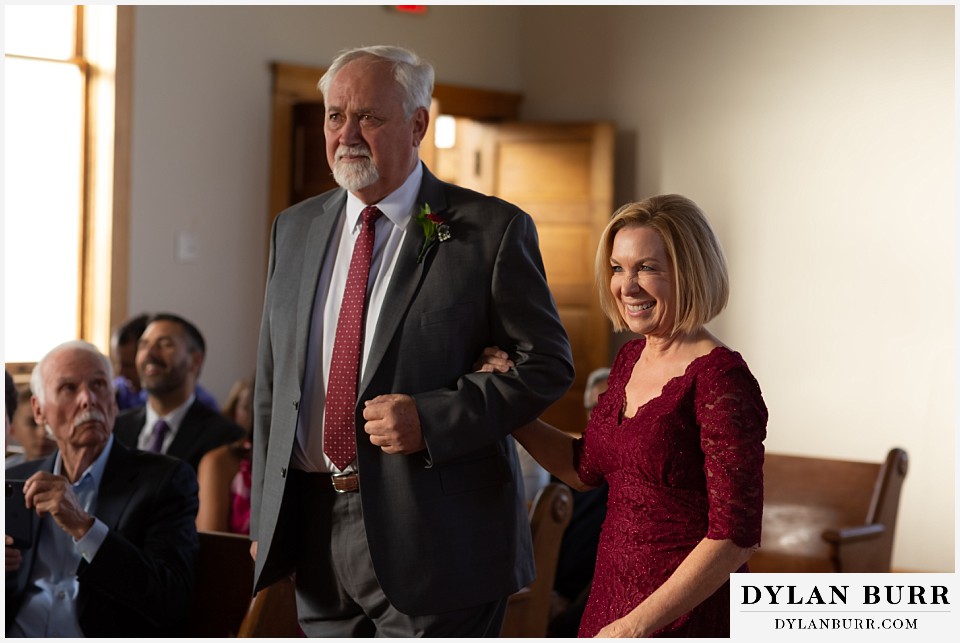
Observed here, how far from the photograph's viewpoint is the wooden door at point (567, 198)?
765 centimetres

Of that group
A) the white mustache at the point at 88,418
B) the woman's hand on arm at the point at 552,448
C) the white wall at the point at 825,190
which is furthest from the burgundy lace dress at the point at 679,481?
the white wall at the point at 825,190

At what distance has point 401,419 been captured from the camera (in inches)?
83.8

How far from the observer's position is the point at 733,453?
70.3 inches

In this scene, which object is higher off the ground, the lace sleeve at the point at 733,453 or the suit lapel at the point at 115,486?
the lace sleeve at the point at 733,453

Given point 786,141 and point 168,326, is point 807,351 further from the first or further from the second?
point 168,326

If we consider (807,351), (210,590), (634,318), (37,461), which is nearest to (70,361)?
(37,461)

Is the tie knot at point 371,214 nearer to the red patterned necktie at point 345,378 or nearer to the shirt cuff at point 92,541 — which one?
the red patterned necktie at point 345,378

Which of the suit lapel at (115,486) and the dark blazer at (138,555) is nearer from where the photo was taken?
the dark blazer at (138,555)

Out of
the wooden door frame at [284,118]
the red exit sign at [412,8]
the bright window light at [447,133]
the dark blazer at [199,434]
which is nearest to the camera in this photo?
the dark blazer at [199,434]

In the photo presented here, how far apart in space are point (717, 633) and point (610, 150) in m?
5.91

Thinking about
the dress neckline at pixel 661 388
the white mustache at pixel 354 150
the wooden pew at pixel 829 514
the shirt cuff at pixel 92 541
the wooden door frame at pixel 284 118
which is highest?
the wooden door frame at pixel 284 118

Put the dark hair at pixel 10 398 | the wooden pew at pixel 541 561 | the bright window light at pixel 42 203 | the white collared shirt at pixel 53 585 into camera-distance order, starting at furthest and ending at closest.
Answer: the bright window light at pixel 42 203 < the wooden pew at pixel 541 561 < the dark hair at pixel 10 398 < the white collared shirt at pixel 53 585

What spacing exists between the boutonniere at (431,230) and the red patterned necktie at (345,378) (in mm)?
127

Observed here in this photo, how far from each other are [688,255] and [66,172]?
5299mm
